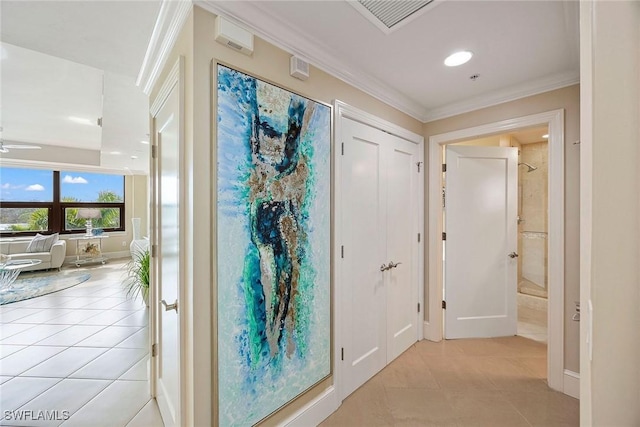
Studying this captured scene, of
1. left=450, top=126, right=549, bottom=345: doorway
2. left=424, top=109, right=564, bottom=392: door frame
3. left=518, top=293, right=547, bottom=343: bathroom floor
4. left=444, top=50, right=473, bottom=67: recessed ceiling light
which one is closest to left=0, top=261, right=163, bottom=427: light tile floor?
left=424, top=109, right=564, bottom=392: door frame

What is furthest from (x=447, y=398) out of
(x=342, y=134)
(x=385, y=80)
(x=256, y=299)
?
(x=385, y=80)

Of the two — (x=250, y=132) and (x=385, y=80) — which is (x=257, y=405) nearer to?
(x=250, y=132)

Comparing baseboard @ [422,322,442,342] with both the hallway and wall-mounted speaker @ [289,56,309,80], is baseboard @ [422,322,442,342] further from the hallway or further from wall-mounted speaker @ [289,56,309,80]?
wall-mounted speaker @ [289,56,309,80]

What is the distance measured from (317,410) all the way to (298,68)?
2199mm

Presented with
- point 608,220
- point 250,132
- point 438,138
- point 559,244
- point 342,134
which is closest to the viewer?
point 608,220

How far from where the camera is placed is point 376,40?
69.2 inches

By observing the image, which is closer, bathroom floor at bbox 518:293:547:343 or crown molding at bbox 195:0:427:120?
crown molding at bbox 195:0:427:120

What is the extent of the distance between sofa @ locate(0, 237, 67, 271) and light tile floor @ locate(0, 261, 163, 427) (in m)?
2.36

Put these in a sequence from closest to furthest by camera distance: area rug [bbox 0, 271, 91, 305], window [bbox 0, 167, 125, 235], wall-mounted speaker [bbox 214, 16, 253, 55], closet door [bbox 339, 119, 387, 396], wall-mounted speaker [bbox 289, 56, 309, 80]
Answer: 1. wall-mounted speaker [bbox 214, 16, 253, 55]
2. wall-mounted speaker [bbox 289, 56, 309, 80]
3. closet door [bbox 339, 119, 387, 396]
4. area rug [bbox 0, 271, 91, 305]
5. window [bbox 0, 167, 125, 235]

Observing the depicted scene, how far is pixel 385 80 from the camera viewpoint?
7.53 ft

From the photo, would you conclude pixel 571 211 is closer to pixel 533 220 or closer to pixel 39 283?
pixel 533 220

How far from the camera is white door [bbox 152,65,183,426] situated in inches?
57.2

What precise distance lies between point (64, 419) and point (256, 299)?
1.77 metres

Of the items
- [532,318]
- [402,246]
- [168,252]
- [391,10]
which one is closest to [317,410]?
[168,252]
